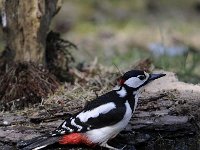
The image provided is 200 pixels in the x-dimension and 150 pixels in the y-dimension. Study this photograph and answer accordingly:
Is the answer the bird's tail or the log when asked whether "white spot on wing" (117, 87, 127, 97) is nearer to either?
the log

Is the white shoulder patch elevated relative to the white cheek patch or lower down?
lower down

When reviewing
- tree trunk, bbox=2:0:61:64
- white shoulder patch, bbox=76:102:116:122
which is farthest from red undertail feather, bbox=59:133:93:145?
tree trunk, bbox=2:0:61:64

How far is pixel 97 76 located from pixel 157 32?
4.88 m

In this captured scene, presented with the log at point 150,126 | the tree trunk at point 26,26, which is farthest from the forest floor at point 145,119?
the tree trunk at point 26,26

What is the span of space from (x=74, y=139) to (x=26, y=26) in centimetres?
169

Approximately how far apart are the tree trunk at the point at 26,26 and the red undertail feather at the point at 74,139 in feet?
5.22

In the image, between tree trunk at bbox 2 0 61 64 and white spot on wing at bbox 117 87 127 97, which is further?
tree trunk at bbox 2 0 61 64

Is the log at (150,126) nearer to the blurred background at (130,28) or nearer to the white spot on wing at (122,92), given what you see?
the white spot on wing at (122,92)

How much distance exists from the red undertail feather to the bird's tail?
4 centimetres

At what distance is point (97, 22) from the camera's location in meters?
12.7

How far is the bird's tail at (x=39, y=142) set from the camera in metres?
5.02

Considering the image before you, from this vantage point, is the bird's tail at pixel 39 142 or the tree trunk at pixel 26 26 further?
the tree trunk at pixel 26 26

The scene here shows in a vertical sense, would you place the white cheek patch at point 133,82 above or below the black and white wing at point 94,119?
above

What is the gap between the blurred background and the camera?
402 inches
